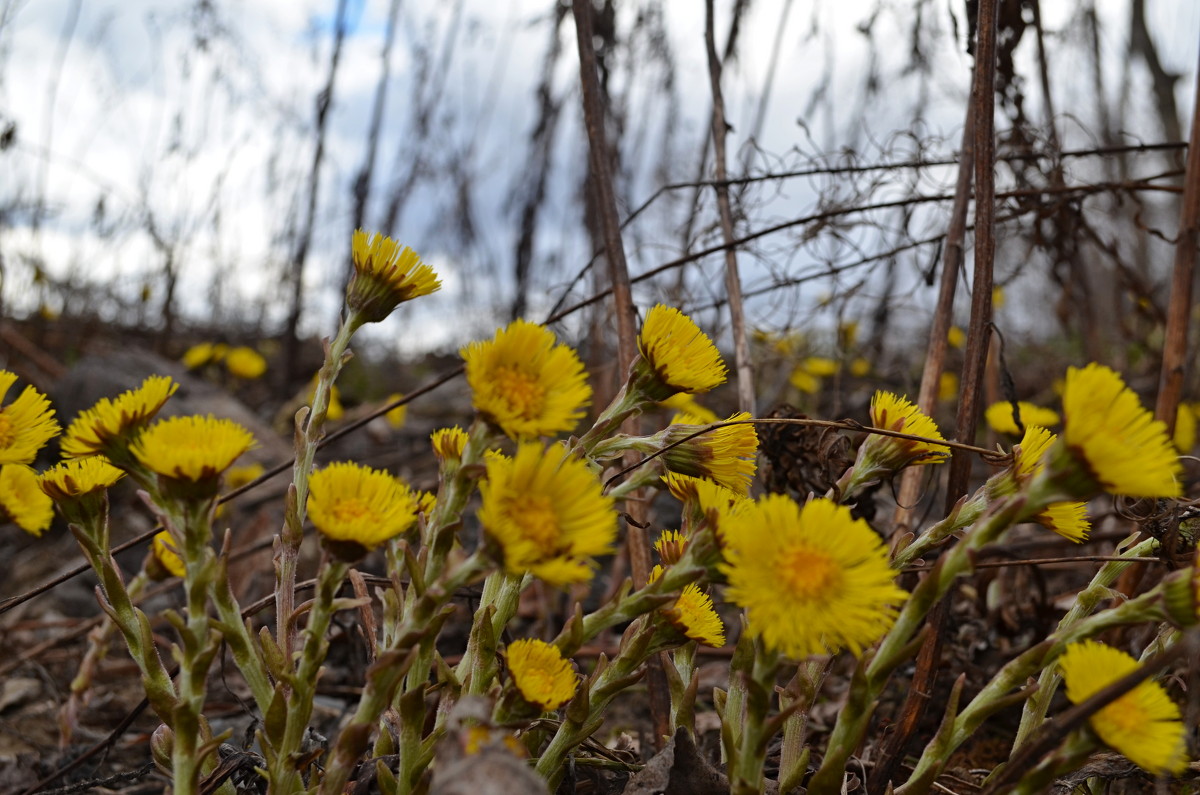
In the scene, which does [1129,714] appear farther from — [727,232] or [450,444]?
[727,232]

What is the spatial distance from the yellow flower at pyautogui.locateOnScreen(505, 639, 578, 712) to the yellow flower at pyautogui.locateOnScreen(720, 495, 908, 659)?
23 centimetres

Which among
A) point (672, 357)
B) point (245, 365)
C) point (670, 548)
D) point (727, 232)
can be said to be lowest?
point (670, 548)

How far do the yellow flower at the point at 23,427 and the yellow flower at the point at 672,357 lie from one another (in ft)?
2.11

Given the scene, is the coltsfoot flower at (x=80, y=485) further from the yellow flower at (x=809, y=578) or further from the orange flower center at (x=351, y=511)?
the yellow flower at (x=809, y=578)

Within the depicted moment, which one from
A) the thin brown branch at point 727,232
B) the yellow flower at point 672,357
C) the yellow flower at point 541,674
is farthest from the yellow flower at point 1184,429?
the yellow flower at point 541,674

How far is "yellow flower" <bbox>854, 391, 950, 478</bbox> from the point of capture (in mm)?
962

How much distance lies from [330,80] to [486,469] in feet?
15.4

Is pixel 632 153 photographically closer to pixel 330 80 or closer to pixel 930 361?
pixel 330 80

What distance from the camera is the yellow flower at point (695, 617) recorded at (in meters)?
0.90

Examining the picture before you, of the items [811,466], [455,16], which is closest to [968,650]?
[811,466]

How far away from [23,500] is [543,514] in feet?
2.62

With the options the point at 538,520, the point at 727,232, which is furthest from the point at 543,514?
the point at 727,232

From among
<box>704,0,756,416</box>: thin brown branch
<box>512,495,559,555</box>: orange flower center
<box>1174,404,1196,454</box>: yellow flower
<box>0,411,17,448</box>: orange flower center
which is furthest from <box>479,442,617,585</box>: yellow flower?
<box>1174,404,1196,454</box>: yellow flower

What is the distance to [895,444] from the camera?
3.15 feet
